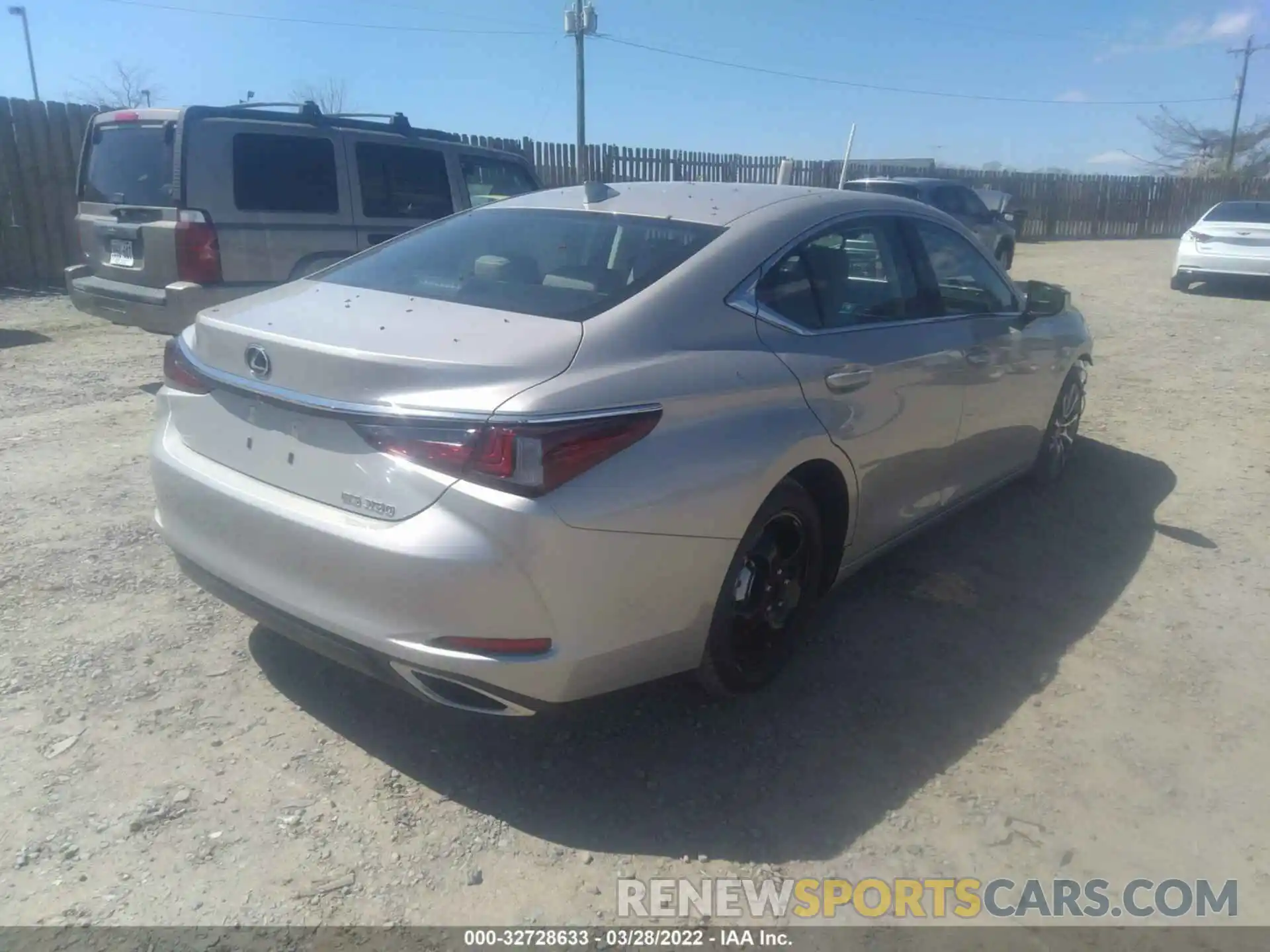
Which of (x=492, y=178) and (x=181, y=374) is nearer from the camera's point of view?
(x=181, y=374)

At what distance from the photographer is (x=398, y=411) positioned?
2461mm

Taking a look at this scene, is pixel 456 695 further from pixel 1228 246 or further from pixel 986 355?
pixel 1228 246

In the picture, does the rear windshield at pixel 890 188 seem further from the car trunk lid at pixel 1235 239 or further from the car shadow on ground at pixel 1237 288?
the car shadow on ground at pixel 1237 288

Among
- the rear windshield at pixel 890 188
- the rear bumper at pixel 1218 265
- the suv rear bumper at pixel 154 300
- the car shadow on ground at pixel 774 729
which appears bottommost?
the car shadow on ground at pixel 774 729

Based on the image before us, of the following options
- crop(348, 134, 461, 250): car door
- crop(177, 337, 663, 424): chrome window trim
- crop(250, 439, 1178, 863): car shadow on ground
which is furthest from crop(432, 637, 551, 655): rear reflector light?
crop(348, 134, 461, 250): car door

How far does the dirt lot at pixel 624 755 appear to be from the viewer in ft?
8.26

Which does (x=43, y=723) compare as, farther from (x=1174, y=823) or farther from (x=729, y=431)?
(x=1174, y=823)

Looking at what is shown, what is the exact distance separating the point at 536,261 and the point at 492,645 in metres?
1.42

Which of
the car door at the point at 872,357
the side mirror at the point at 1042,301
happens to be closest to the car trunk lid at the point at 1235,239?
the side mirror at the point at 1042,301

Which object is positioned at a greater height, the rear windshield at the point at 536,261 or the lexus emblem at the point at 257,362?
the rear windshield at the point at 536,261

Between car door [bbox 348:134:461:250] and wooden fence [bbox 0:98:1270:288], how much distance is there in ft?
6.75

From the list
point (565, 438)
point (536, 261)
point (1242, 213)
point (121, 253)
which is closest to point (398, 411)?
point (565, 438)

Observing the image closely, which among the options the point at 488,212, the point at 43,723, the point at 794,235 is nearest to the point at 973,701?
the point at 794,235

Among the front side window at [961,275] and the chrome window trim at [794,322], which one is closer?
the chrome window trim at [794,322]
